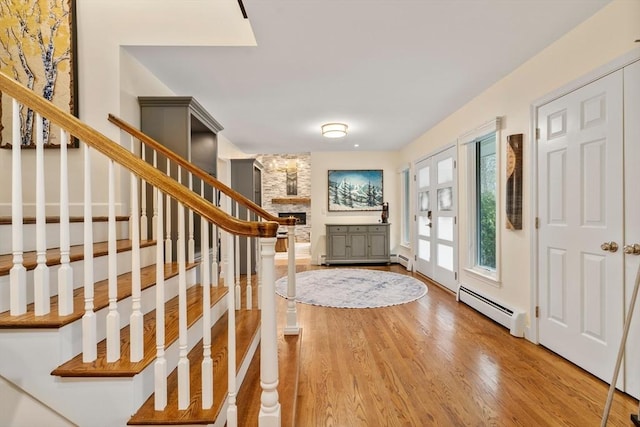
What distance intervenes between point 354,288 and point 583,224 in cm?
283

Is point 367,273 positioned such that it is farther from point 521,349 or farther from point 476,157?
point 521,349

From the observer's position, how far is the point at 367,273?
17.5 feet

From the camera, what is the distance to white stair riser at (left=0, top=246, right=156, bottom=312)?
1283 mm

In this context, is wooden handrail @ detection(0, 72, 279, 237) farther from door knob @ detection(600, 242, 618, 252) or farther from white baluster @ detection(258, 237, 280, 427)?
door knob @ detection(600, 242, 618, 252)

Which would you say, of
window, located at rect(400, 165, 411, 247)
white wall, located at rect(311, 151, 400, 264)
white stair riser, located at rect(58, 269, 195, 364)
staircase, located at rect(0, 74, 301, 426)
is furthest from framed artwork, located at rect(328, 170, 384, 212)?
staircase, located at rect(0, 74, 301, 426)

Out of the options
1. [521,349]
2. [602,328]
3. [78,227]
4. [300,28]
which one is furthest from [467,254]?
[78,227]

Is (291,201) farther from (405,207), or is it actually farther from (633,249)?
(633,249)

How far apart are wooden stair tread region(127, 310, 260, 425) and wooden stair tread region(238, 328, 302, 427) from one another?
0.15 meters

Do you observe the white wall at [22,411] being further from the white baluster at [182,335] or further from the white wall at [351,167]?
the white wall at [351,167]

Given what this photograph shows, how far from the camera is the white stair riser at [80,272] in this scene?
4.21 feet

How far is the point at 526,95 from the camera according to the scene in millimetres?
2660

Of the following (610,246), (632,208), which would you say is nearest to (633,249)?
(610,246)

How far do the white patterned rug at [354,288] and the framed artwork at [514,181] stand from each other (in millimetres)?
1597

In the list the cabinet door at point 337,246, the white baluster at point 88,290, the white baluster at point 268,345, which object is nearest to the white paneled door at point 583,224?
the white baluster at point 268,345
